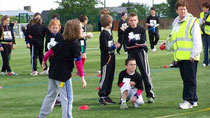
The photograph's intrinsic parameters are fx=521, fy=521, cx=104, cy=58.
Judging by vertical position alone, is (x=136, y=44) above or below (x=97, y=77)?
above

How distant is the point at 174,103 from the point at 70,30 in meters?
3.17

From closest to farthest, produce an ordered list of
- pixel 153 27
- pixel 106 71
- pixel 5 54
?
pixel 106 71 < pixel 5 54 < pixel 153 27

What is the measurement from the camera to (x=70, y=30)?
27.8 feet

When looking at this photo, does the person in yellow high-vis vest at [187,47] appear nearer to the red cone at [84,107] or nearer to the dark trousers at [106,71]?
the dark trousers at [106,71]

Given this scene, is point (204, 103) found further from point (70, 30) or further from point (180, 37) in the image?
point (70, 30)

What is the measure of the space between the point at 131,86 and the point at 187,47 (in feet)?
4.48

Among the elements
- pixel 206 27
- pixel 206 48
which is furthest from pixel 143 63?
pixel 206 48

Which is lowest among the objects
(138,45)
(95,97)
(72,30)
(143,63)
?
(95,97)

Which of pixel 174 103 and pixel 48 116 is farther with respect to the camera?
pixel 174 103

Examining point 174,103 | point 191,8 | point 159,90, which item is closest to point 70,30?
point 174,103

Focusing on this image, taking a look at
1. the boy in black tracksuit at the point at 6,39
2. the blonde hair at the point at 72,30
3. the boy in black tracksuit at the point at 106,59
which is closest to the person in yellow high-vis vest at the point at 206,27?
the boy in black tracksuit at the point at 6,39

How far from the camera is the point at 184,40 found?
9.95 m

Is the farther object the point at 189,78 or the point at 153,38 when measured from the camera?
the point at 153,38

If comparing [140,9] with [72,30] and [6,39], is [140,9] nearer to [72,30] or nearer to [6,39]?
[6,39]
